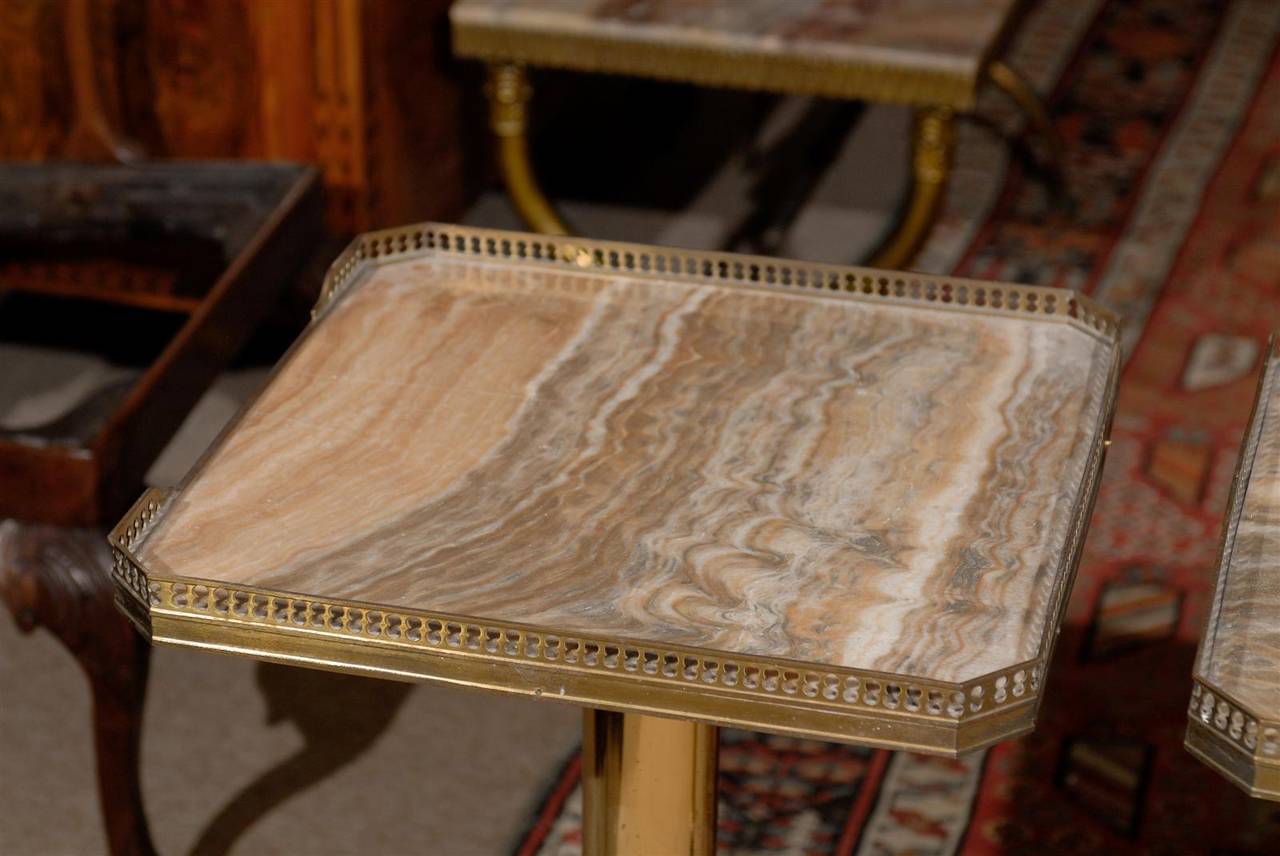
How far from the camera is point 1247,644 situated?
5.36ft

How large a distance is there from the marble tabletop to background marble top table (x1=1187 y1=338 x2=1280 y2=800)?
1520 mm

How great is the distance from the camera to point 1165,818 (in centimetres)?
283

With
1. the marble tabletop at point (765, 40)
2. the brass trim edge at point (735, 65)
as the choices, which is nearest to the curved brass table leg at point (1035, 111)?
the marble tabletop at point (765, 40)

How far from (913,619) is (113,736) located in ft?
Result: 3.99

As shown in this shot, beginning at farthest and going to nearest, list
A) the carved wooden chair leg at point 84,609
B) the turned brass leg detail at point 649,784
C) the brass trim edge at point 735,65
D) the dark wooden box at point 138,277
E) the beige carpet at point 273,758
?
1. the brass trim edge at point 735,65
2. the beige carpet at point 273,758
3. the dark wooden box at point 138,277
4. the carved wooden chair leg at point 84,609
5. the turned brass leg detail at point 649,784

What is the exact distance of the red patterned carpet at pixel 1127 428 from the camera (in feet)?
9.27

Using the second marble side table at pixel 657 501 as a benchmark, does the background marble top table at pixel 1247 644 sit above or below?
above

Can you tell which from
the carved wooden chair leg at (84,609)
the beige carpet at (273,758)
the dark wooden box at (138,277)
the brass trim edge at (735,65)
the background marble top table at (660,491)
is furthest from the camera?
the brass trim edge at (735,65)

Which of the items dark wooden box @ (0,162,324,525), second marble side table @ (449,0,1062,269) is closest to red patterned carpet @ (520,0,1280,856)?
second marble side table @ (449,0,1062,269)

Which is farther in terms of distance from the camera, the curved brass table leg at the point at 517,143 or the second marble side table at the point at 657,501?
the curved brass table leg at the point at 517,143

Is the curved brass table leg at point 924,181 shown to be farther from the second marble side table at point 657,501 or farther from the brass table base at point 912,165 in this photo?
the second marble side table at point 657,501

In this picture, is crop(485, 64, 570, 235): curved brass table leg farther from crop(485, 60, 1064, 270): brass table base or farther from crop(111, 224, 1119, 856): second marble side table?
crop(111, 224, 1119, 856): second marble side table

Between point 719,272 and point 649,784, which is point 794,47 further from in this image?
point 649,784

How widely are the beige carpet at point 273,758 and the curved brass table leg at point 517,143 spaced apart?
77 cm
